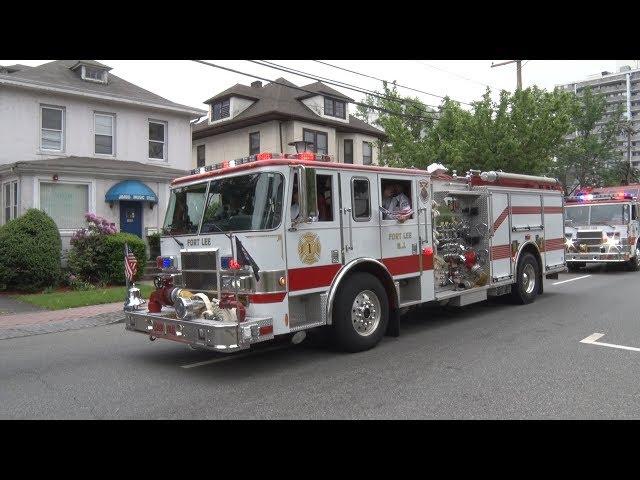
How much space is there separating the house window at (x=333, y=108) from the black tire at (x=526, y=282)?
70.7 ft

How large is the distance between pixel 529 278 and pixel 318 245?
636cm

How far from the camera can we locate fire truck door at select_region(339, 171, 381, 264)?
6.99m

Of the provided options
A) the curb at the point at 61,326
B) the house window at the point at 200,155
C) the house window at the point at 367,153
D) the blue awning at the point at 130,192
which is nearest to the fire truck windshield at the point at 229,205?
the curb at the point at 61,326

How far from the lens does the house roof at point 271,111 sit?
28438 millimetres

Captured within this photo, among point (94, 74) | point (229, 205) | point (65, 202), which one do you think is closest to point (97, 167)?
point (65, 202)

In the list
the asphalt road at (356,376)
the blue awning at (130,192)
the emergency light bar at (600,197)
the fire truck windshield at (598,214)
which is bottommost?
the asphalt road at (356,376)

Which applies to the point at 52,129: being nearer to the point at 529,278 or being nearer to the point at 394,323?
the point at 394,323

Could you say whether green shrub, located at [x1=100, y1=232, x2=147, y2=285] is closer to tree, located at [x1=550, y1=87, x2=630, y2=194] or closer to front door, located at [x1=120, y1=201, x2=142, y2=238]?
front door, located at [x1=120, y1=201, x2=142, y2=238]

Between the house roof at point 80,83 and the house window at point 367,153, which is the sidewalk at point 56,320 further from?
the house window at point 367,153

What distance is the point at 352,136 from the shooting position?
32.1m

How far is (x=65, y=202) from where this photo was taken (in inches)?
707

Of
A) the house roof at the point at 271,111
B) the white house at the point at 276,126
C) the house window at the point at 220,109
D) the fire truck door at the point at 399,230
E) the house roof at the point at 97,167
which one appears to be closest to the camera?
the fire truck door at the point at 399,230
